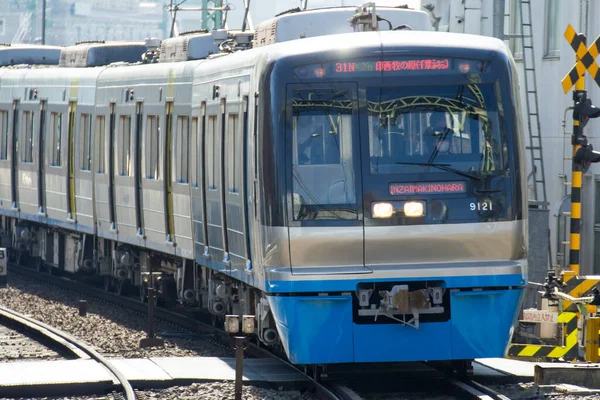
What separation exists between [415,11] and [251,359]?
369 centimetres

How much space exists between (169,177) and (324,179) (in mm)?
5481

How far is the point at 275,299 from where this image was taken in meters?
11.2

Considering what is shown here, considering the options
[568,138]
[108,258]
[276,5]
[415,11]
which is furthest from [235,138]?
[276,5]

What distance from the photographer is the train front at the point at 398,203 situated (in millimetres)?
11016

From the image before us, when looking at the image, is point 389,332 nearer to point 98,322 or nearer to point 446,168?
point 446,168

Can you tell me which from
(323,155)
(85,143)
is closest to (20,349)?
(323,155)

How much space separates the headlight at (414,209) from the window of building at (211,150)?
9.84ft

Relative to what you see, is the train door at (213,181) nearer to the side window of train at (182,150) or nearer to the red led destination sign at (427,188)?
the side window of train at (182,150)

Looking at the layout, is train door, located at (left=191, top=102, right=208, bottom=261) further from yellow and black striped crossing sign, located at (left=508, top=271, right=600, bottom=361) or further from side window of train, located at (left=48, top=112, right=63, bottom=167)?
side window of train, located at (left=48, top=112, right=63, bottom=167)

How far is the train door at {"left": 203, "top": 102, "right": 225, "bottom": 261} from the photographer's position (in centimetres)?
1347

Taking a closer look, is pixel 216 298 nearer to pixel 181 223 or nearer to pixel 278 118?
pixel 181 223

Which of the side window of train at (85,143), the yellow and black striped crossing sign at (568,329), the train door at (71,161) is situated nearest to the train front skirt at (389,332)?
the yellow and black striped crossing sign at (568,329)

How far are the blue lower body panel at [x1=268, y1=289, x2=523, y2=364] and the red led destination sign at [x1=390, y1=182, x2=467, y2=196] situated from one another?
784 mm

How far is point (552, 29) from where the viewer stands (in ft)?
73.4
